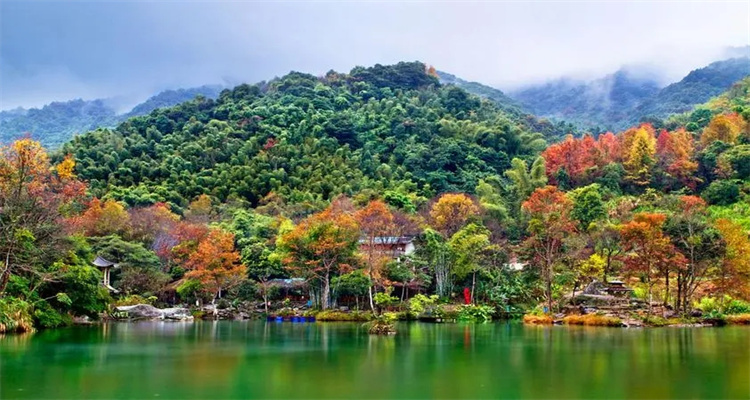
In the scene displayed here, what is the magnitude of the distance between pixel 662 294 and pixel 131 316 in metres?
28.6

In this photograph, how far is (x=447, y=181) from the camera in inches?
2591

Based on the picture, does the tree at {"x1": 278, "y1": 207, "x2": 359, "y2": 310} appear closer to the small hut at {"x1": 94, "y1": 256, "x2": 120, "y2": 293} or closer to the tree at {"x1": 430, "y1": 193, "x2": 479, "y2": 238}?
the tree at {"x1": 430, "y1": 193, "x2": 479, "y2": 238}

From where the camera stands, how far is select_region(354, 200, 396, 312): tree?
3450 centimetres

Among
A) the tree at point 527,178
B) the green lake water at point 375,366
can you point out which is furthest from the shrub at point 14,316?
the tree at point 527,178

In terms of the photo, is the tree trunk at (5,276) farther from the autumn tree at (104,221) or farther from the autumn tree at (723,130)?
the autumn tree at (723,130)

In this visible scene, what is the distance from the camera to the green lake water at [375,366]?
1098cm

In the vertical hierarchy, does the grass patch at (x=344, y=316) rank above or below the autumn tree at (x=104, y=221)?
below

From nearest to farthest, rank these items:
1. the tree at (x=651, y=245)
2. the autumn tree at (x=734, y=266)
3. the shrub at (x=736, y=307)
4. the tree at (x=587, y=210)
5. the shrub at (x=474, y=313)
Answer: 1. the tree at (x=651, y=245)
2. the autumn tree at (x=734, y=266)
3. the shrub at (x=736, y=307)
4. the shrub at (x=474, y=313)
5. the tree at (x=587, y=210)

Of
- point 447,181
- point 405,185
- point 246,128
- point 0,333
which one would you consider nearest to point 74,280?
point 0,333

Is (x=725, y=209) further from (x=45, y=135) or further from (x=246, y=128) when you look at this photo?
(x=45, y=135)

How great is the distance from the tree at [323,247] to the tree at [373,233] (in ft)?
2.62

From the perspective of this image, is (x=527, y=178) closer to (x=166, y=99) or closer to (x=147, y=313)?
(x=147, y=313)

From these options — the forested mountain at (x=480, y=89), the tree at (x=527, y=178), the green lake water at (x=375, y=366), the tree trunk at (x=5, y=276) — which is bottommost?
the green lake water at (x=375, y=366)

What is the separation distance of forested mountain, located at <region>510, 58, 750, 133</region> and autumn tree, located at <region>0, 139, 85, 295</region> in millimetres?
89464
